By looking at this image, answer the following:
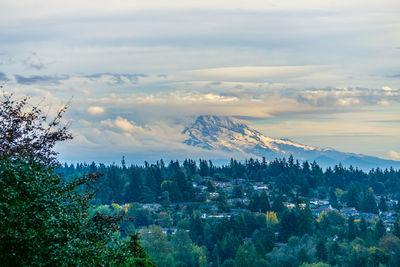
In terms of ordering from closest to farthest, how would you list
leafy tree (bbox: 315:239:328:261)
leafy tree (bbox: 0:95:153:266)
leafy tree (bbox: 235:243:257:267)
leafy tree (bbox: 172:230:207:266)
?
1. leafy tree (bbox: 0:95:153:266)
2. leafy tree (bbox: 235:243:257:267)
3. leafy tree (bbox: 315:239:328:261)
4. leafy tree (bbox: 172:230:207:266)

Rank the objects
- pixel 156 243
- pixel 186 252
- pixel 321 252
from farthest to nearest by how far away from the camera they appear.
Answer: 1. pixel 156 243
2. pixel 186 252
3. pixel 321 252

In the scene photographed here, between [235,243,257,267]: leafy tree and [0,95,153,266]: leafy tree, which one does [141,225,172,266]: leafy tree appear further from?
[0,95,153,266]: leafy tree

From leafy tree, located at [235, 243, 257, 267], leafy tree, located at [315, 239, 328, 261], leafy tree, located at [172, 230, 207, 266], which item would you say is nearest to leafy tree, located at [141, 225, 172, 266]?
leafy tree, located at [172, 230, 207, 266]

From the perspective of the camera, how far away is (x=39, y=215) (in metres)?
24.6

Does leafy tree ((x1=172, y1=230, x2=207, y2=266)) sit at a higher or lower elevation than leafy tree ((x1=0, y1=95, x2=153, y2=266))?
lower

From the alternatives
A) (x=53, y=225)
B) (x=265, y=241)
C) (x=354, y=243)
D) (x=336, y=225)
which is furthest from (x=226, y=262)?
(x=53, y=225)

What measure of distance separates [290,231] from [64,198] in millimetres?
139497

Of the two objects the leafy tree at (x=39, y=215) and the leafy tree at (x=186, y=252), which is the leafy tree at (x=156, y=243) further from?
the leafy tree at (x=39, y=215)

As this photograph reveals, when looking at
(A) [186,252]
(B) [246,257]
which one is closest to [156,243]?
(A) [186,252]

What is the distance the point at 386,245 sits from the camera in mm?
132500

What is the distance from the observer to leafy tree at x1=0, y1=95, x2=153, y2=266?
2344cm

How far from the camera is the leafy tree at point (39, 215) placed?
23438 mm

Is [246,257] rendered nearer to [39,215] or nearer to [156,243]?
[156,243]

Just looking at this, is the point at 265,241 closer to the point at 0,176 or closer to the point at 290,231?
the point at 290,231
